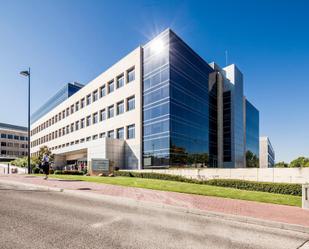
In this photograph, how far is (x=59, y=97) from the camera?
71.3 metres

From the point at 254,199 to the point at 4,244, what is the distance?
32.2 feet

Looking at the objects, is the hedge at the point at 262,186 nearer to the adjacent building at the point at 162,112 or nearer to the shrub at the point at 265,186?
the shrub at the point at 265,186

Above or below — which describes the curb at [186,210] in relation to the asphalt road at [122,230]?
below

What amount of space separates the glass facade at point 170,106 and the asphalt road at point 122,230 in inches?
836

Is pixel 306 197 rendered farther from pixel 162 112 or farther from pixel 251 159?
pixel 251 159

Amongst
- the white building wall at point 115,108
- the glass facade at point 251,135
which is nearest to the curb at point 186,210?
the white building wall at point 115,108

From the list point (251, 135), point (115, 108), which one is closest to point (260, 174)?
point (115, 108)

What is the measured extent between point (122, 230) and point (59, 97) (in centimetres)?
7313

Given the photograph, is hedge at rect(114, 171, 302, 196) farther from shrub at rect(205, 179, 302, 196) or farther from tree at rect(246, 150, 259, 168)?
tree at rect(246, 150, 259, 168)

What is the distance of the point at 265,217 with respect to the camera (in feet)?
23.5

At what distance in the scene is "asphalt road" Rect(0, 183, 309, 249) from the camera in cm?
468

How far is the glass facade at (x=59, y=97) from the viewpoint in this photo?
218 ft

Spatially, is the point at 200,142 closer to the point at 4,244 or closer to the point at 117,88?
the point at 117,88

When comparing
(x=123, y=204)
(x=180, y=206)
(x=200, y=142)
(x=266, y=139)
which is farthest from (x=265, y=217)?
(x=266, y=139)
